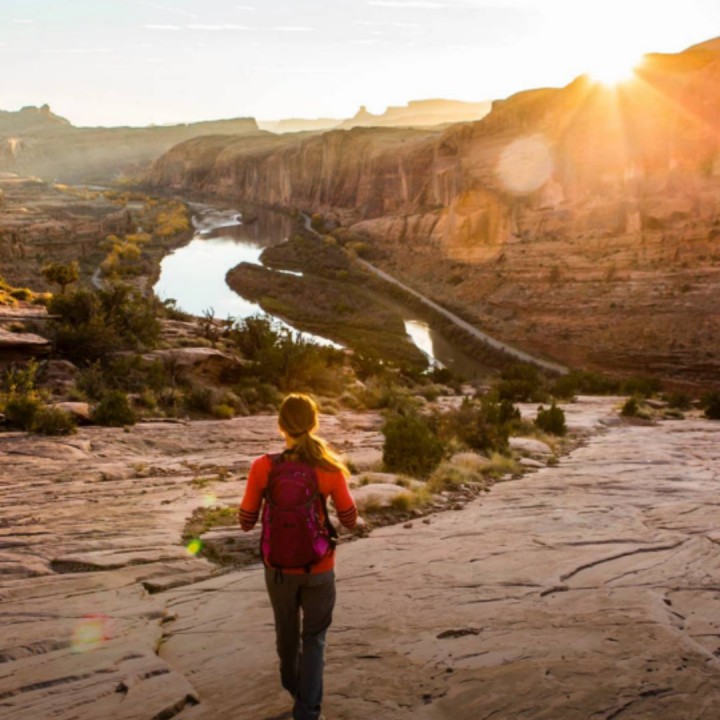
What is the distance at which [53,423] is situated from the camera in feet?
38.7

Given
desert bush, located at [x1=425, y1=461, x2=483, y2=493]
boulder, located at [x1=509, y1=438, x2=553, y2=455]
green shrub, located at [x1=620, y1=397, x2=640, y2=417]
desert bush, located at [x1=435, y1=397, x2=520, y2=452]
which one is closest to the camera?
desert bush, located at [x1=425, y1=461, x2=483, y2=493]

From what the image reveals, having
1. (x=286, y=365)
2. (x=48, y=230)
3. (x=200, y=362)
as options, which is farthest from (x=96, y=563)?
(x=48, y=230)

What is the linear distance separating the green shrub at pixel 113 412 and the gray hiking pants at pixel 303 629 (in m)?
9.61

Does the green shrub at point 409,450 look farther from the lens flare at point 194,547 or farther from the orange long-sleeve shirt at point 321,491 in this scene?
the orange long-sleeve shirt at point 321,491

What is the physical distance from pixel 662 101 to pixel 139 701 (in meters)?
53.6

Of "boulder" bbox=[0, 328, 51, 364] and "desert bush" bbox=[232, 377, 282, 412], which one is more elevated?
"boulder" bbox=[0, 328, 51, 364]

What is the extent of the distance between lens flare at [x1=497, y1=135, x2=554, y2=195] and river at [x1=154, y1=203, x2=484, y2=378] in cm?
1386

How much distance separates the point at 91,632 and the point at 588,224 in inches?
1939

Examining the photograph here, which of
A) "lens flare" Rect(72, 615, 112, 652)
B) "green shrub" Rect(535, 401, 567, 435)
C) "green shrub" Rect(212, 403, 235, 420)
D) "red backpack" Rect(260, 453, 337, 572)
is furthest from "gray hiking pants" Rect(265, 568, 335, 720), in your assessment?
"green shrub" Rect(535, 401, 567, 435)

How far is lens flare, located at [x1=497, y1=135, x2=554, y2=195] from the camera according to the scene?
57312mm

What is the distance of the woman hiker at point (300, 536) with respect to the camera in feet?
13.0

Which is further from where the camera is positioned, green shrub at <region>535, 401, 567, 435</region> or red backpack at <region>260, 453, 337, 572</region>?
green shrub at <region>535, 401, 567, 435</region>

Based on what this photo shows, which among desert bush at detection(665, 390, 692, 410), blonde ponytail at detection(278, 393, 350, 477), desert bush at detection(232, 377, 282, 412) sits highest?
blonde ponytail at detection(278, 393, 350, 477)

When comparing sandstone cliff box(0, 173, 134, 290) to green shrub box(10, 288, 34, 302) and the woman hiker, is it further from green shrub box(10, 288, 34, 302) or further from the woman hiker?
the woman hiker
